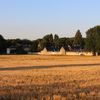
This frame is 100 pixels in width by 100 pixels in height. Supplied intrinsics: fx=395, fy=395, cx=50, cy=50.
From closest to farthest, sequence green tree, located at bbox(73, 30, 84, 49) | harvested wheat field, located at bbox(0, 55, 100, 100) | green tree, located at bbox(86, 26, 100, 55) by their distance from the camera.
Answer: harvested wheat field, located at bbox(0, 55, 100, 100) → green tree, located at bbox(86, 26, 100, 55) → green tree, located at bbox(73, 30, 84, 49)

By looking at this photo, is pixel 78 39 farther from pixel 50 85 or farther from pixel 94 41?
pixel 50 85

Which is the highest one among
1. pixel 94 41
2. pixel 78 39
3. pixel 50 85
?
pixel 78 39

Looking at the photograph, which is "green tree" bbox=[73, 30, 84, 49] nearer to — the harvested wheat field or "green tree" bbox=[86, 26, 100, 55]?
"green tree" bbox=[86, 26, 100, 55]

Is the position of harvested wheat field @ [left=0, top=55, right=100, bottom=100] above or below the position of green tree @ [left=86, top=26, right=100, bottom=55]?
below

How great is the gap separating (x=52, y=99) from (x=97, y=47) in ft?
410

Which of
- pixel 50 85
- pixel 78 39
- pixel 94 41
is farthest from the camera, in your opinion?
pixel 78 39

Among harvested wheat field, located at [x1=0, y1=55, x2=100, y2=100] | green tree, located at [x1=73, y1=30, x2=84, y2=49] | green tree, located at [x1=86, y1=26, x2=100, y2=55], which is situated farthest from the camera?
green tree, located at [x1=73, y1=30, x2=84, y2=49]

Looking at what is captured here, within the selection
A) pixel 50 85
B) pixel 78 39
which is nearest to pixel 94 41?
pixel 78 39

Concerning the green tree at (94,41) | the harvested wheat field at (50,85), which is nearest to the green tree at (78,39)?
the green tree at (94,41)

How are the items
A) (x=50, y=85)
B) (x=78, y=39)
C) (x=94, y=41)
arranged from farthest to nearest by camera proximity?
(x=78, y=39)
(x=94, y=41)
(x=50, y=85)

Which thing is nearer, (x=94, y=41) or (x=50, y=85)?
(x=50, y=85)

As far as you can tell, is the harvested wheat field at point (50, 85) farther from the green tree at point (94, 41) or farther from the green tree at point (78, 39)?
the green tree at point (78, 39)

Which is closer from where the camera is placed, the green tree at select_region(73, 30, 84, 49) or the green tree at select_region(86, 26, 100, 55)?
the green tree at select_region(86, 26, 100, 55)

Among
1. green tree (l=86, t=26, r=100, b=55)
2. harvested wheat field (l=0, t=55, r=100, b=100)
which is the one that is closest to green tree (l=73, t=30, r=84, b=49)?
green tree (l=86, t=26, r=100, b=55)
